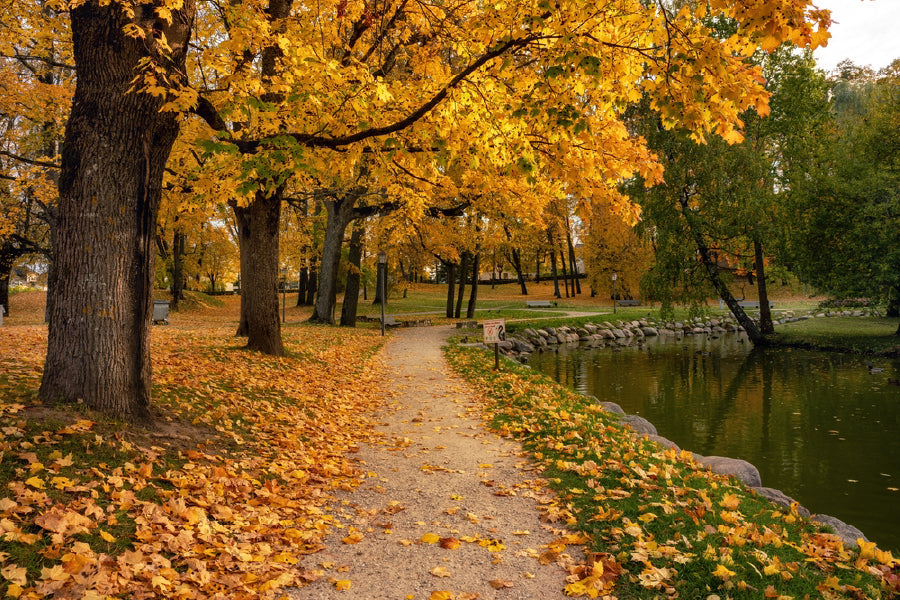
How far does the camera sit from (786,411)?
11.5 m

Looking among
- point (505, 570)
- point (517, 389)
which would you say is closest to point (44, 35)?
point (517, 389)

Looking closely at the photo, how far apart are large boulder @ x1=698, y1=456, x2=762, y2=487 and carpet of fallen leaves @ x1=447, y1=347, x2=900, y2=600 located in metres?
0.42

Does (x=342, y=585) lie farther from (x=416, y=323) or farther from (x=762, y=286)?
(x=762, y=286)

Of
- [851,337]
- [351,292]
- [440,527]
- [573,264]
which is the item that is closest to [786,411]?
[440,527]

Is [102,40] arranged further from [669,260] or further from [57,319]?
[669,260]

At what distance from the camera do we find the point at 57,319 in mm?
5129

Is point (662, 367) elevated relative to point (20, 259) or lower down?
lower down

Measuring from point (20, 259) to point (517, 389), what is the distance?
88.5 ft

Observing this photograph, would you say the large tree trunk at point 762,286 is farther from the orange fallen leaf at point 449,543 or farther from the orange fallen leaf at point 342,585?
the orange fallen leaf at point 342,585

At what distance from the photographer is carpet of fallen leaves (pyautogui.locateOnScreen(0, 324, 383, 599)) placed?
3.13 metres

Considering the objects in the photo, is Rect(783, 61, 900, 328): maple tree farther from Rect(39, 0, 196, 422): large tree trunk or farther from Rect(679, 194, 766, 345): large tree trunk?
Rect(39, 0, 196, 422): large tree trunk

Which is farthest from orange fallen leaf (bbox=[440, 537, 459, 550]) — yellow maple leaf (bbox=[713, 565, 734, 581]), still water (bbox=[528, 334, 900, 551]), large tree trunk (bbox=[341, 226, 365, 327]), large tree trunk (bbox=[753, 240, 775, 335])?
large tree trunk (bbox=[753, 240, 775, 335])

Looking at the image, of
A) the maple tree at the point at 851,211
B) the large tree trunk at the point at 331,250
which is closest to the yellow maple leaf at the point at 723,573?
the large tree trunk at the point at 331,250

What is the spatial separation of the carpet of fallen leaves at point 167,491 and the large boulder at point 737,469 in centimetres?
418
